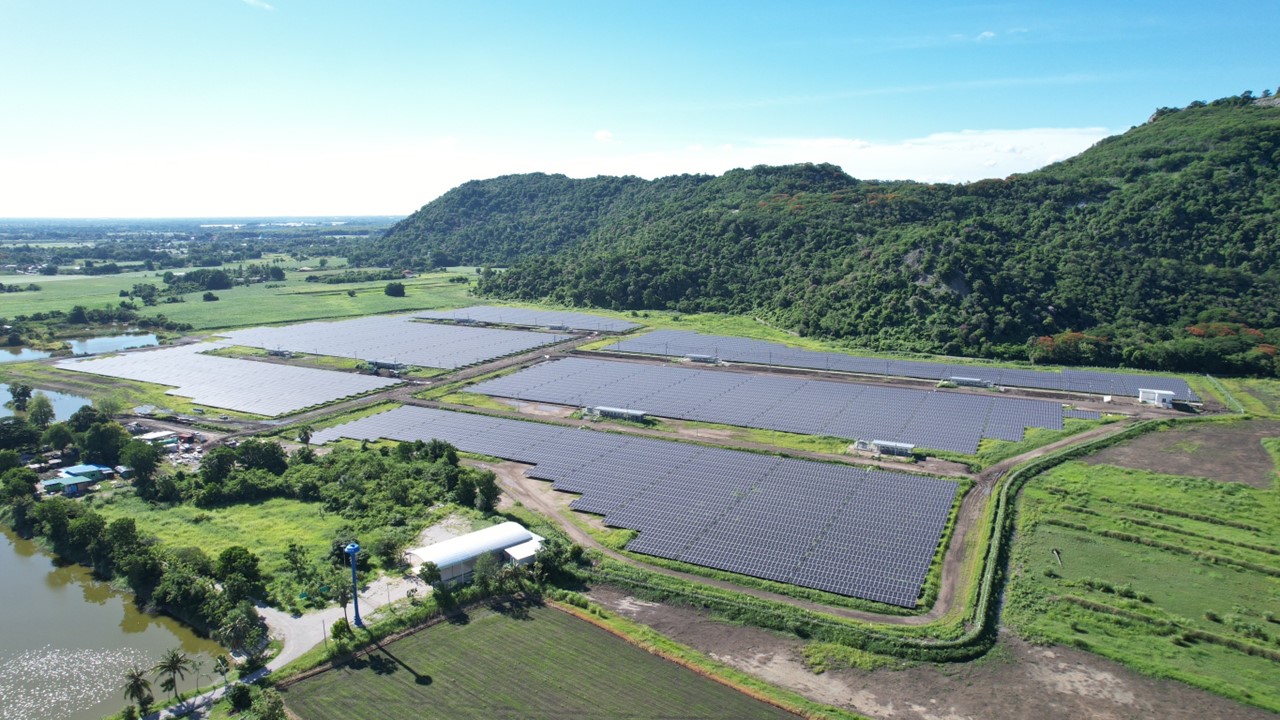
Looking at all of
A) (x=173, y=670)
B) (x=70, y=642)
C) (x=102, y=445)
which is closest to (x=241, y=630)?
(x=173, y=670)

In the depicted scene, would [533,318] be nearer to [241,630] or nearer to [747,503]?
[747,503]

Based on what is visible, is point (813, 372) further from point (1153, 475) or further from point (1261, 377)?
point (1261, 377)

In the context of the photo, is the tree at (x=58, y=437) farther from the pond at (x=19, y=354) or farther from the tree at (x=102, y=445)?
the pond at (x=19, y=354)

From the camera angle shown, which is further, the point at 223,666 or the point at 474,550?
the point at 474,550

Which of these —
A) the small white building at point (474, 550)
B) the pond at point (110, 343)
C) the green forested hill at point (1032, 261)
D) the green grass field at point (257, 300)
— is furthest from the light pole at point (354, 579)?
the green grass field at point (257, 300)

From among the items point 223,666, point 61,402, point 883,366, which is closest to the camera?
point 223,666

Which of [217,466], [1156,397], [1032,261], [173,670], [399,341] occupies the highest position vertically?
[1032,261]

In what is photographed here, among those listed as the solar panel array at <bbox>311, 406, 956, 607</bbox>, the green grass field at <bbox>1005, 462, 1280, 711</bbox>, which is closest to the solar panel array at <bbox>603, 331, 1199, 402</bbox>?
the green grass field at <bbox>1005, 462, 1280, 711</bbox>
